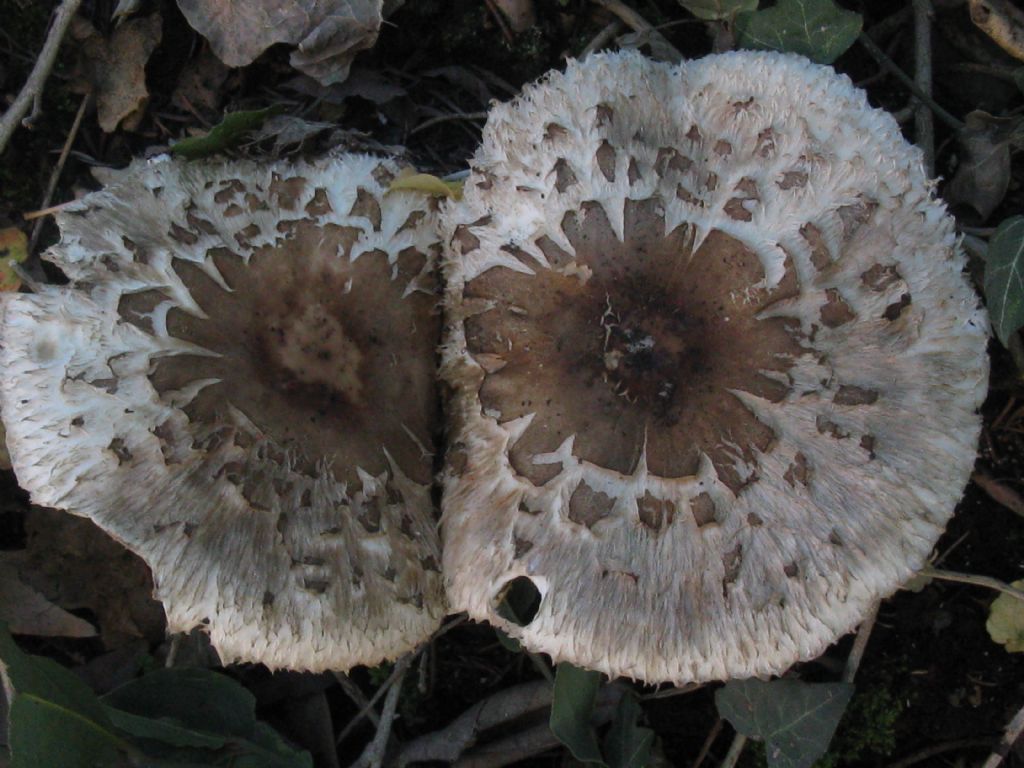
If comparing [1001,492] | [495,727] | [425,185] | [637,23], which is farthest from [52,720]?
[1001,492]

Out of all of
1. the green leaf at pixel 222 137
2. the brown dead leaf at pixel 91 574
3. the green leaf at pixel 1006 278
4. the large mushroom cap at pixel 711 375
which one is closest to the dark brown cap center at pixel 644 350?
the large mushroom cap at pixel 711 375

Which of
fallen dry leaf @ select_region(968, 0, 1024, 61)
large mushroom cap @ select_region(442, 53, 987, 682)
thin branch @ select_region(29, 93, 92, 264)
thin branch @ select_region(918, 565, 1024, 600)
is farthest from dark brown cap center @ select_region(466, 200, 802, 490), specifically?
thin branch @ select_region(29, 93, 92, 264)

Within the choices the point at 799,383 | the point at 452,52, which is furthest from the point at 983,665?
the point at 452,52

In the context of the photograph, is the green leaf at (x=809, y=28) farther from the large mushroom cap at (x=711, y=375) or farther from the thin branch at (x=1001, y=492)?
the thin branch at (x=1001, y=492)

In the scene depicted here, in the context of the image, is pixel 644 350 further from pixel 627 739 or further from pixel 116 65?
pixel 116 65

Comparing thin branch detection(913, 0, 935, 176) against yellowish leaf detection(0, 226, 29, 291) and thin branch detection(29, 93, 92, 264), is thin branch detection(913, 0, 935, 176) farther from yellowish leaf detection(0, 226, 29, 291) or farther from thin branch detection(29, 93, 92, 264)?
yellowish leaf detection(0, 226, 29, 291)
